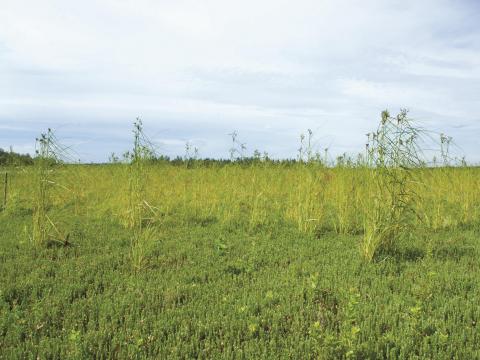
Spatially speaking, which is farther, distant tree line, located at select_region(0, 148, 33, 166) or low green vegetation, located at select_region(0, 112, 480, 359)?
distant tree line, located at select_region(0, 148, 33, 166)

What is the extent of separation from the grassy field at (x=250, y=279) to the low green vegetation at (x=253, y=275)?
22 millimetres

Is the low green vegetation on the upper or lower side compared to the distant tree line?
lower

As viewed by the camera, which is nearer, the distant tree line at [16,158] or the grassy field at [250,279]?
the grassy field at [250,279]

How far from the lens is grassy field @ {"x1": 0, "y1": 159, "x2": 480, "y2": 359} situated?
12.4 feet

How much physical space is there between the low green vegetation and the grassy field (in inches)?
0.9

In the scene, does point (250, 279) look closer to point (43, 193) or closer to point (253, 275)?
point (253, 275)

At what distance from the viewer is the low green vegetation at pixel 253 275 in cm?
379

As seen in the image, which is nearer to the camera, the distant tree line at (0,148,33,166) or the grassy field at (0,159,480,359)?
the grassy field at (0,159,480,359)

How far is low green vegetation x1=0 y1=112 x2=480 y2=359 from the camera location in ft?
12.4

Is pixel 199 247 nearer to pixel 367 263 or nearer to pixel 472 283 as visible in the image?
pixel 367 263

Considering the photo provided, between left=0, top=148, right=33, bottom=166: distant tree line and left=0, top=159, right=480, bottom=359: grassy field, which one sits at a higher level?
left=0, top=148, right=33, bottom=166: distant tree line

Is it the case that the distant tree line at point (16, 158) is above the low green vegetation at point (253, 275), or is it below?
above

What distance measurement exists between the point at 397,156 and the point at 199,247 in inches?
137

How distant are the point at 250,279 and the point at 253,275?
0.11m
